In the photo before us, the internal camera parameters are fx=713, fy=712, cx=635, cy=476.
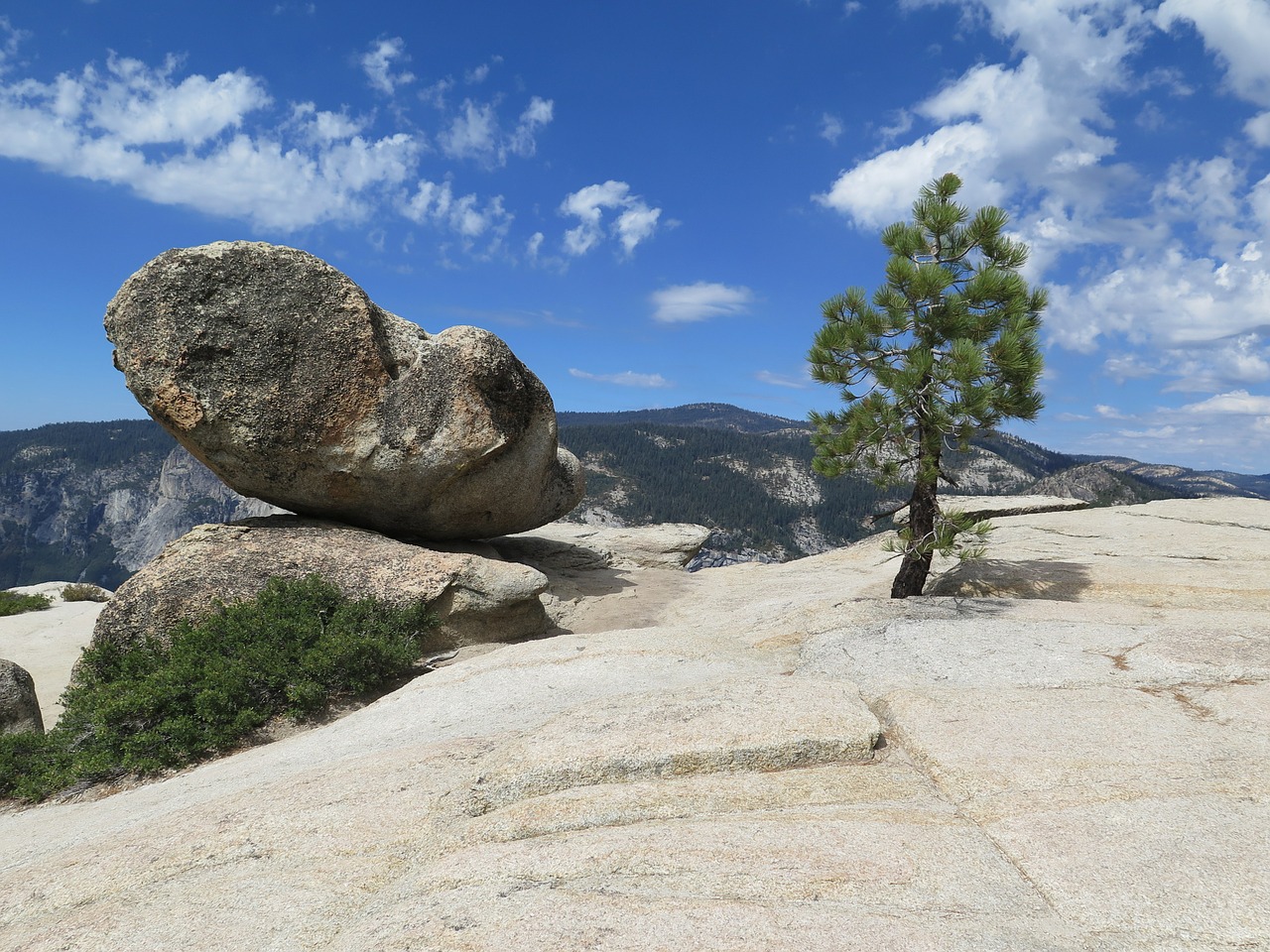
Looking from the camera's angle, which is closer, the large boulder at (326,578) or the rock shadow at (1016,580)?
the large boulder at (326,578)

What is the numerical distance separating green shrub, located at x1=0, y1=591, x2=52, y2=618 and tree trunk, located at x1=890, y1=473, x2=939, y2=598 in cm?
2809

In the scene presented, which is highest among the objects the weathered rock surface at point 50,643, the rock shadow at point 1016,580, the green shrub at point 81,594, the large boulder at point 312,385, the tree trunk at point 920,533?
the large boulder at point 312,385

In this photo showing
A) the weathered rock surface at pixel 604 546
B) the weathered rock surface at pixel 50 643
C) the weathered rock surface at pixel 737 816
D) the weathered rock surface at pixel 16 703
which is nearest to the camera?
the weathered rock surface at pixel 737 816

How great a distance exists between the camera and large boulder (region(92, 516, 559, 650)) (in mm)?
13117

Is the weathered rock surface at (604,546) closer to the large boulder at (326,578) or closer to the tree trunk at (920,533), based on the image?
the large boulder at (326,578)

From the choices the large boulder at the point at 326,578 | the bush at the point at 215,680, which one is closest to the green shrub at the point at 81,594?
the large boulder at the point at 326,578

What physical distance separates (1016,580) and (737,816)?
12155mm

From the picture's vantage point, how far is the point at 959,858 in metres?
4.64

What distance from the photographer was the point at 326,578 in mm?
13992

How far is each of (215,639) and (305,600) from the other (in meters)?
1.60

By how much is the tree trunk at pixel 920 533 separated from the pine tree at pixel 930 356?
1.1 inches

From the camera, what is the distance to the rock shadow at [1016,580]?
14.3m

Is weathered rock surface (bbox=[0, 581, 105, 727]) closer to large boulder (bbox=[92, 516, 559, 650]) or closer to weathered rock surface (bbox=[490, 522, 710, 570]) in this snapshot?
large boulder (bbox=[92, 516, 559, 650])

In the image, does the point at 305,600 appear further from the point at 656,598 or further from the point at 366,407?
the point at 656,598
